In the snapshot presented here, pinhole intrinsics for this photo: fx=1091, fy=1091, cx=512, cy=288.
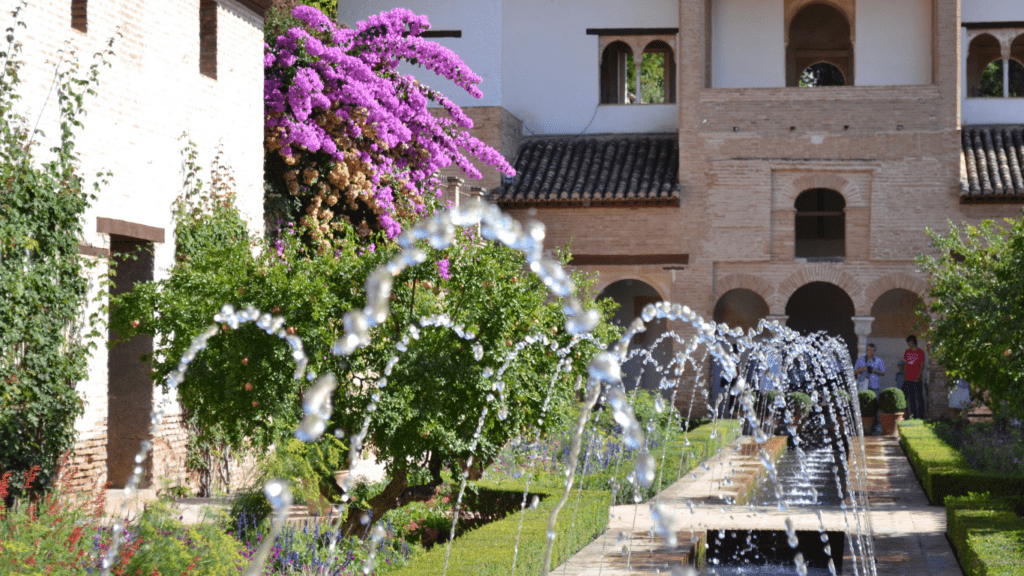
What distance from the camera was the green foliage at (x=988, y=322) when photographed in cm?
836

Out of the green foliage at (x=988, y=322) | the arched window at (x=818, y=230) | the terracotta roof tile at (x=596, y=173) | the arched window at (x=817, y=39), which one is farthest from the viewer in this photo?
the arched window at (x=817, y=39)

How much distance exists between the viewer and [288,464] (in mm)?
6965

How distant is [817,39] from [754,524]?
1794 centimetres

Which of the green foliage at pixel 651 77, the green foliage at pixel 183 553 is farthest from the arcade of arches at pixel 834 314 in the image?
the green foliage at pixel 183 553

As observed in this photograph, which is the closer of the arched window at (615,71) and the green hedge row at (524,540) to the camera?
the green hedge row at (524,540)

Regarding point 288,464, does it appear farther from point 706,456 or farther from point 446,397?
point 706,456

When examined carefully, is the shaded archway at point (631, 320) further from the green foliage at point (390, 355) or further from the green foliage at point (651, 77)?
the green foliage at point (390, 355)

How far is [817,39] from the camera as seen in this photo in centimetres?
2416

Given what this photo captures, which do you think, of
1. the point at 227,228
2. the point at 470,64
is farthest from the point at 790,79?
the point at 227,228

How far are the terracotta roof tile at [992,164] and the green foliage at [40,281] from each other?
601 inches

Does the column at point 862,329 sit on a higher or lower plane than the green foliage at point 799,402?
higher

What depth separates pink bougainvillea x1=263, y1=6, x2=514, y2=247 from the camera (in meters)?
12.6

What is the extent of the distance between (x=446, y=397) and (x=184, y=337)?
1904mm

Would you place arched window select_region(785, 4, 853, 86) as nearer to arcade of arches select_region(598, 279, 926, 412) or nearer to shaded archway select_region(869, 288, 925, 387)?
arcade of arches select_region(598, 279, 926, 412)
